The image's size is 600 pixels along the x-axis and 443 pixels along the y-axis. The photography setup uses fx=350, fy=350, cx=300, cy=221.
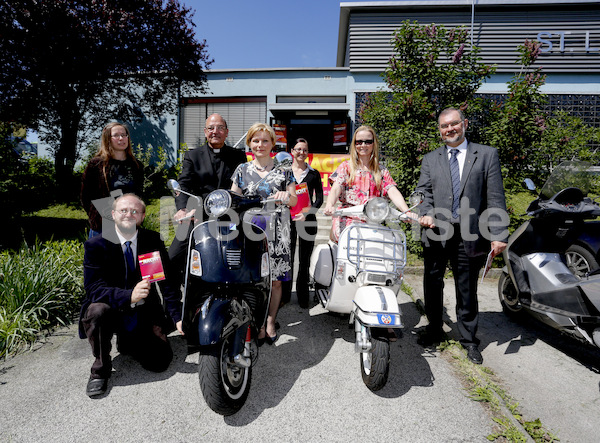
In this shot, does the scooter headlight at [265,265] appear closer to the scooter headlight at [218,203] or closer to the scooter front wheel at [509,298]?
the scooter headlight at [218,203]

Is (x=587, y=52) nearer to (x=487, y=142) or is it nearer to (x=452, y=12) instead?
(x=452, y=12)

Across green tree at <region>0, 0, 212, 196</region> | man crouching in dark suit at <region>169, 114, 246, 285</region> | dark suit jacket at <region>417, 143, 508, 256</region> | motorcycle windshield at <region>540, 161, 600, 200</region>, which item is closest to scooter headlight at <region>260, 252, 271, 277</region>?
man crouching in dark suit at <region>169, 114, 246, 285</region>

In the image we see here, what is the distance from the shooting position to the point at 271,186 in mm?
2859

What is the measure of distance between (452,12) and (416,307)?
39.1ft

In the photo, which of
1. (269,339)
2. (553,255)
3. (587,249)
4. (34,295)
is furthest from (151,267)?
(587,249)

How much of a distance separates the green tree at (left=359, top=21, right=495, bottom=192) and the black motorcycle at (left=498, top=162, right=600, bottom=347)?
6.81ft

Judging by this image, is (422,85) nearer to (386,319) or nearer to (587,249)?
(587,249)

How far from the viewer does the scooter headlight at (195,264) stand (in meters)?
2.18

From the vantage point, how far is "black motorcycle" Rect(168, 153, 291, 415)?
2000 millimetres

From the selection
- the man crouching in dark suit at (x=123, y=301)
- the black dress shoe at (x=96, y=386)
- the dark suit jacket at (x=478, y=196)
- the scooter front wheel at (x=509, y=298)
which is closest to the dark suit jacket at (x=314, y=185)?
the dark suit jacket at (x=478, y=196)

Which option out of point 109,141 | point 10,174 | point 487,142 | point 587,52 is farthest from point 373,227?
point 587,52

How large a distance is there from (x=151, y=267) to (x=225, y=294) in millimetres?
588

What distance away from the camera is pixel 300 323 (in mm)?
3594

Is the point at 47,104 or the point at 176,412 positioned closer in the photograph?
the point at 176,412
